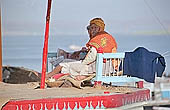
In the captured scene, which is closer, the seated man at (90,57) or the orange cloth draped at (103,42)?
the seated man at (90,57)

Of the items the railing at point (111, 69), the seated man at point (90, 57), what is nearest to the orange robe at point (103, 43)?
the seated man at point (90, 57)

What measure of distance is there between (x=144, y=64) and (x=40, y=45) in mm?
2334

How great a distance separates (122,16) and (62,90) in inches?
78.2

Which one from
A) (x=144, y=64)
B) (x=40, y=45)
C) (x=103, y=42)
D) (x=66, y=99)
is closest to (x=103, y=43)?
(x=103, y=42)

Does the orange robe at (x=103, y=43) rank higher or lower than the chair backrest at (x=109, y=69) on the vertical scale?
higher

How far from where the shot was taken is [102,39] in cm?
447

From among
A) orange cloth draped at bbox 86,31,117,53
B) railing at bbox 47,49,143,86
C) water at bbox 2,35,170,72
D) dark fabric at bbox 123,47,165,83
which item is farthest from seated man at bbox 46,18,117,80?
water at bbox 2,35,170,72

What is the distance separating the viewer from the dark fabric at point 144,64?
3.77 metres

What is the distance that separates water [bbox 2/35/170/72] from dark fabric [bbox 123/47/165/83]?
1.50m

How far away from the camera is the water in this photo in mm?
5492

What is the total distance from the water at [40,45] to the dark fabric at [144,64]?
4.91 ft

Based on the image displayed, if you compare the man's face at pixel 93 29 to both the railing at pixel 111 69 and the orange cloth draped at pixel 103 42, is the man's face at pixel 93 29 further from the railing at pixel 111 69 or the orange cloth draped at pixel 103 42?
the railing at pixel 111 69

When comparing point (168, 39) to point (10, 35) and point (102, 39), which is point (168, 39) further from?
point (10, 35)

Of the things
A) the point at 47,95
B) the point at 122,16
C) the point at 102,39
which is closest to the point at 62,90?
the point at 47,95
